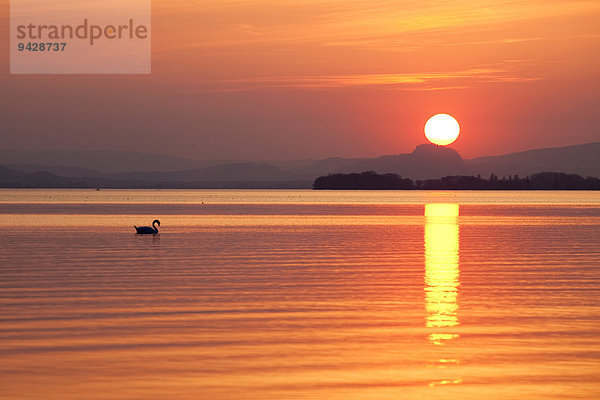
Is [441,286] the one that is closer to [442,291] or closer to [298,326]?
[442,291]

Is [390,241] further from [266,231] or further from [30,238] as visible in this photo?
[30,238]

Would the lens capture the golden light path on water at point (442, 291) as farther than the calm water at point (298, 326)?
Yes

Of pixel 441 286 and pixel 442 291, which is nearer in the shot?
pixel 442 291

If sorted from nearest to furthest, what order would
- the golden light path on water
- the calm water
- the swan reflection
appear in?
1. the calm water
2. the golden light path on water
3. the swan reflection

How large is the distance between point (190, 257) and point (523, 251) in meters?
14.2

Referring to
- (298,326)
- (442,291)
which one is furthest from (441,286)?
(298,326)

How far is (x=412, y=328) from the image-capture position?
711 inches

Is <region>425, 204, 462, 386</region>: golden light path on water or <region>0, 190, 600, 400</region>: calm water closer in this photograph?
<region>0, 190, 600, 400</region>: calm water

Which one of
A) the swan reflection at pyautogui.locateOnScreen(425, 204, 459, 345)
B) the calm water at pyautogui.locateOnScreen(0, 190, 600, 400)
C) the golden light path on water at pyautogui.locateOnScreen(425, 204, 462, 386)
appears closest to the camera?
the calm water at pyautogui.locateOnScreen(0, 190, 600, 400)

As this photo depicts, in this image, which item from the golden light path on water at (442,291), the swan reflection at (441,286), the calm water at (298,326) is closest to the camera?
the calm water at (298,326)

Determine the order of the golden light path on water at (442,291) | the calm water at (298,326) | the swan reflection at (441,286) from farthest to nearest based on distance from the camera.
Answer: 1. the swan reflection at (441,286)
2. the golden light path on water at (442,291)
3. the calm water at (298,326)

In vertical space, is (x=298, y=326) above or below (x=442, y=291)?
below

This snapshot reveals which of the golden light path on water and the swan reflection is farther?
the swan reflection

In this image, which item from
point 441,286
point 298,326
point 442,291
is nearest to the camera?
point 298,326
